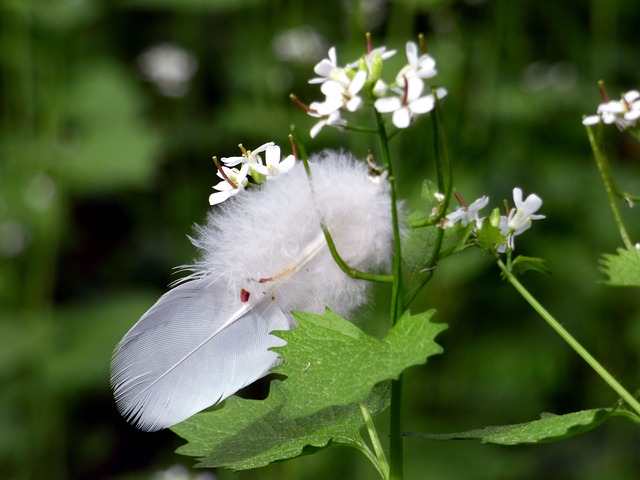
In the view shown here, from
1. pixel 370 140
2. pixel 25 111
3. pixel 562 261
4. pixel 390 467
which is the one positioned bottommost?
pixel 562 261

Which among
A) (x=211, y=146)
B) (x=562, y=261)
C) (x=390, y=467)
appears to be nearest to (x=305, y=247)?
(x=390, y=467)

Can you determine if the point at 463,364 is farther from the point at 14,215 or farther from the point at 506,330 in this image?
the point at 14,215

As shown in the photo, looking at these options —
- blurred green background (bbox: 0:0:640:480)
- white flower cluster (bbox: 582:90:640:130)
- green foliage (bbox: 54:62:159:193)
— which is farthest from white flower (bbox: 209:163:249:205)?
green foliage (bbox: 54:62:159:193)

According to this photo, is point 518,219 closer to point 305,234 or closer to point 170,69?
point 305,234

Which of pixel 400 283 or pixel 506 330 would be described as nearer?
pixel 400 283

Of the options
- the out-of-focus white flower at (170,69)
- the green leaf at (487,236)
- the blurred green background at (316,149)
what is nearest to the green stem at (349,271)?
the green leaf at (487,236)

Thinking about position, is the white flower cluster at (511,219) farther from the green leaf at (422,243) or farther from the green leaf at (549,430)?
the green leaf at (549,430)

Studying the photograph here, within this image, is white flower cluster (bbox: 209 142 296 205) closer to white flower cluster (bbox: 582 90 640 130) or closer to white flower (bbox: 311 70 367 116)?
white flower (bbox: 311 70 367 116)

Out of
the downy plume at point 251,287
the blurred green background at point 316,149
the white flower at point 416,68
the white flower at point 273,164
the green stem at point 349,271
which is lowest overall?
the blurred green background at point 316,149
